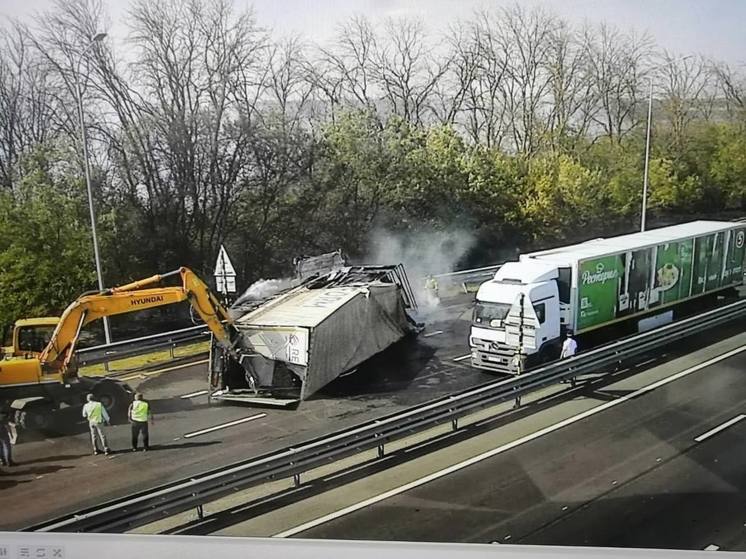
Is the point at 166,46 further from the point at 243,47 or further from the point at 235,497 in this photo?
the point at 235,497

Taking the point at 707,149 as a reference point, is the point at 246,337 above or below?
below

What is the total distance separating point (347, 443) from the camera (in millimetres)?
1924

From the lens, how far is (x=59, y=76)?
75.0 inches

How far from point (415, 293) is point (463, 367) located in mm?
253

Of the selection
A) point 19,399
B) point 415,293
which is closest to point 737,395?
point 415,293

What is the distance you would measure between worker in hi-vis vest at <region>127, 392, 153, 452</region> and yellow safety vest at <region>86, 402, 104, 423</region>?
74 mm

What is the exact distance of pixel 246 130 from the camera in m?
1.91

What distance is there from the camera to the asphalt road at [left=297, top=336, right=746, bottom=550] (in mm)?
1814

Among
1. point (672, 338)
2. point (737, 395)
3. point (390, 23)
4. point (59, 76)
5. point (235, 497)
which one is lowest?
point (235, 497)

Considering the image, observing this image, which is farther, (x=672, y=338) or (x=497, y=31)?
(x=672, y=338)

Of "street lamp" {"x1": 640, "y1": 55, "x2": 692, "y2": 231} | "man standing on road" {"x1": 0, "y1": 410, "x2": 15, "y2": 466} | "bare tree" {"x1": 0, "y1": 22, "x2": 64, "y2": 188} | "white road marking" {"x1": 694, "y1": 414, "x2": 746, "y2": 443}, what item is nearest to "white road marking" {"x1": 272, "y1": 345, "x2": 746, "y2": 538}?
"white road marking" {"x1": 694, "y1": 414, "x2": 746, "y2": 443}

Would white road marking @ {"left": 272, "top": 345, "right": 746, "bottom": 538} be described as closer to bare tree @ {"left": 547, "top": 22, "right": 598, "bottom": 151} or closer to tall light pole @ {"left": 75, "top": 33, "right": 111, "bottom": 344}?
bare tree @ {"left": 547, "top": 22, "right": 598, "bottom": 151}

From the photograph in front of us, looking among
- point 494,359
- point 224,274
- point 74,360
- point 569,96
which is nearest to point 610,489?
point 494,359

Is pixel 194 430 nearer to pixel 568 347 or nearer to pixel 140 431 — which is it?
pixel 140 431
